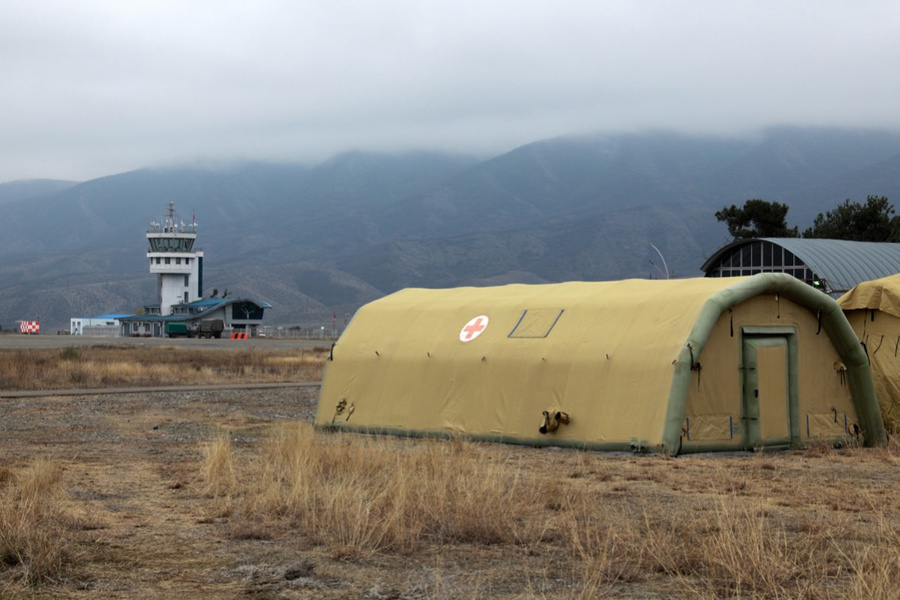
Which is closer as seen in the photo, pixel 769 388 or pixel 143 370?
pixel 769 388

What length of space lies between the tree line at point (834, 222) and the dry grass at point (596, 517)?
74046mm

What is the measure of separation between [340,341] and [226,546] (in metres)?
12.9

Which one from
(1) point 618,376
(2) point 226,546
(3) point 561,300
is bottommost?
(2) point 226,546

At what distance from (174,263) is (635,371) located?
115 metres

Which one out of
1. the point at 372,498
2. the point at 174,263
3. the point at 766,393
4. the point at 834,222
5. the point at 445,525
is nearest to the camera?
the point at 445,525

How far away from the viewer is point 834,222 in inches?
3543

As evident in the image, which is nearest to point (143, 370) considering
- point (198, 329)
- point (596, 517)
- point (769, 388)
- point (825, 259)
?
point (769, 388)

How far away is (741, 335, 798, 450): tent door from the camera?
58.4 ft

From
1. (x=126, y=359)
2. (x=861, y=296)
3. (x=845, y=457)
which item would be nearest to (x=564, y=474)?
(x=845, y=457)

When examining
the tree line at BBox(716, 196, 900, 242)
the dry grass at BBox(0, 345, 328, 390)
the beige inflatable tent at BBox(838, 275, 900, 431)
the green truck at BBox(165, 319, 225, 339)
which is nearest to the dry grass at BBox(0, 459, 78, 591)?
the beige inflatable tent at BBox(838, 275, 900, 431)

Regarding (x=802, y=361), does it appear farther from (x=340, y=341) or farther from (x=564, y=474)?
(x=340, y=341)

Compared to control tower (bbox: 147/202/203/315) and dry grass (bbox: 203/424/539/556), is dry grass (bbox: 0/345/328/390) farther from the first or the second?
control tower (bbox: 147/202/203/315)

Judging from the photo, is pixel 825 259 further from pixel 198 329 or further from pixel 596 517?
pixel 198 329

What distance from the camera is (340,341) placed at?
2302 cm
